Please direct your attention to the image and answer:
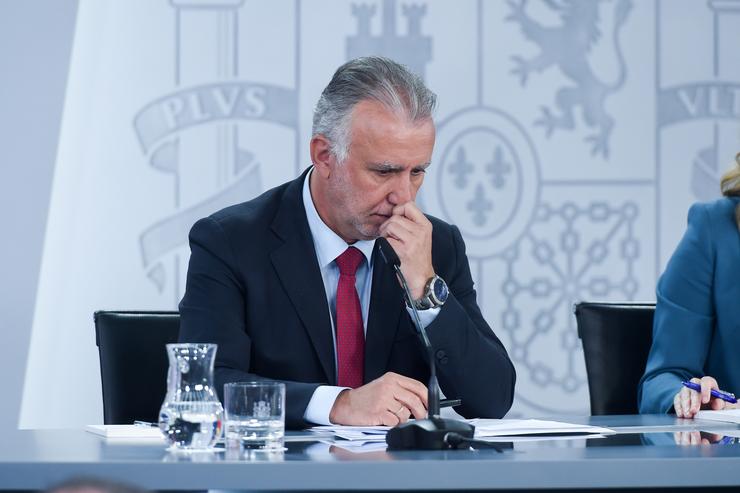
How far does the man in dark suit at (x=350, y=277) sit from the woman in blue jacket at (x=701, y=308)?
1.34 ft

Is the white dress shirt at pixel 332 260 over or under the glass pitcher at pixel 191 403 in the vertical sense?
over

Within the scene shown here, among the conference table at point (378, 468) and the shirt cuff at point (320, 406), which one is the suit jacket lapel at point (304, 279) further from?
the conference table at point (378, 468)

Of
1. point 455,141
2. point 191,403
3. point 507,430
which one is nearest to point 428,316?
point 507,430

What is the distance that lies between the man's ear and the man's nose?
0.16 meters

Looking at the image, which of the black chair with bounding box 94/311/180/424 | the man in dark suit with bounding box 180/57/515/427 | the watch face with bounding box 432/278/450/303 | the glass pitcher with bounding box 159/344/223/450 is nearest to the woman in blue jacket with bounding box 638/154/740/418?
the man in dark suit with bounding box 180/57/515/427

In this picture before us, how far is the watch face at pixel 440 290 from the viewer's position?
227 centimetres

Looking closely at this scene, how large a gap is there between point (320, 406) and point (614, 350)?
928 mm

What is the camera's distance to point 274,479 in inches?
54.9

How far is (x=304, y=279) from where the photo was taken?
94.3 inches

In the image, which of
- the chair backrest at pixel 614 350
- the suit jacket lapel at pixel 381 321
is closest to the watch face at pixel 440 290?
the suit jacket lapel at pixel 381 321

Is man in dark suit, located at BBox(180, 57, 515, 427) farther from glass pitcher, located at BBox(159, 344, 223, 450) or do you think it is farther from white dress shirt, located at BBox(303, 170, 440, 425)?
glass pitcher, located at BBox(159, 344, 223, 450)

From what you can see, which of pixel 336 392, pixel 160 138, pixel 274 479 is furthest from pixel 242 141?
pixel 274 479

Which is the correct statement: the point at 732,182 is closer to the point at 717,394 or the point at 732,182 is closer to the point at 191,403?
the point at 717,394

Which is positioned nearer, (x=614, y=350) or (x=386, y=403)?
(x=386, y=403)
